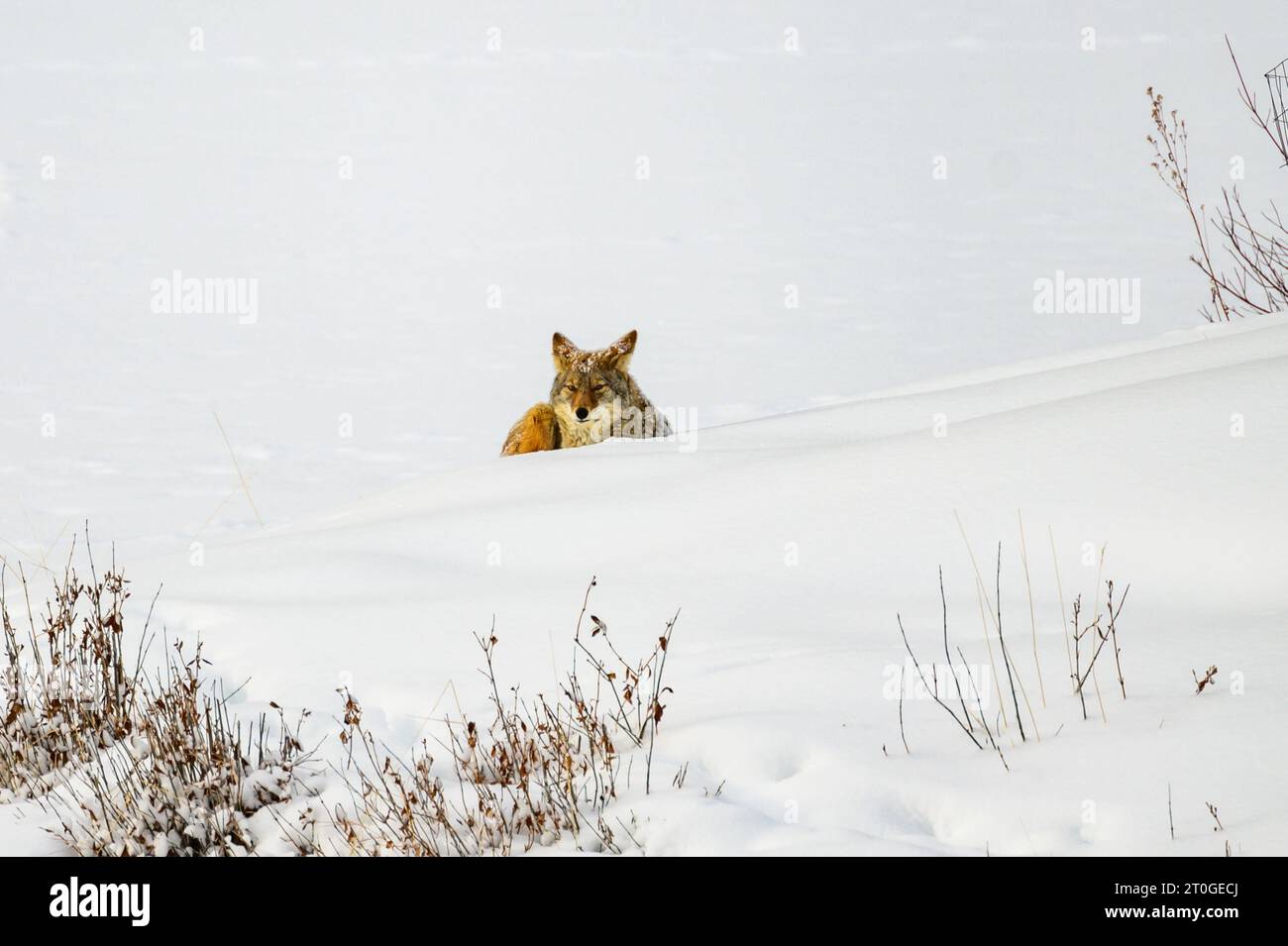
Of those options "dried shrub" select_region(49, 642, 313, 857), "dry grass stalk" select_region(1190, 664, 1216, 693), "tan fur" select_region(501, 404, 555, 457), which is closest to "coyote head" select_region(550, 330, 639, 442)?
"tan fur" select_region(501, 404, 555, 457)

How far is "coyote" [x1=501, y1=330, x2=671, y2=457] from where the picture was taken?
7.36 metres

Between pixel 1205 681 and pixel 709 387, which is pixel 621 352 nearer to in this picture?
pixel 1205 681

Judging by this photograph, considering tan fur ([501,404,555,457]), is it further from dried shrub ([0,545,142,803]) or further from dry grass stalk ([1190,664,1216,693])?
dry grass stalk ([1190,664,1216,693])

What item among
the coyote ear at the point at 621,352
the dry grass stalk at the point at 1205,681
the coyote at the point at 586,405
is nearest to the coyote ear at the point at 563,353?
the coyote at the point at 586,405

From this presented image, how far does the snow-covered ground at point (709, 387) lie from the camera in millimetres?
3342

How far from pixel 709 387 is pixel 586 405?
22.0 feet

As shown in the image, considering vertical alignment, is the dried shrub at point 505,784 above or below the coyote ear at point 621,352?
below

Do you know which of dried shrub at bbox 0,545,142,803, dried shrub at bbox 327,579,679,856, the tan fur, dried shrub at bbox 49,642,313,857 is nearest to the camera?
dried shrub at bbox 327,579,679,856

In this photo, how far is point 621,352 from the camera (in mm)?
7418

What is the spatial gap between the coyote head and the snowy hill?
849mm

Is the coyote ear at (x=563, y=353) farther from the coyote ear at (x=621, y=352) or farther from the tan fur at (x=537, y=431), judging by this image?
the tan fur at (x=537, y=431)

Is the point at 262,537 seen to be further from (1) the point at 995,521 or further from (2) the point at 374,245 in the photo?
(2) the point at 374,245
